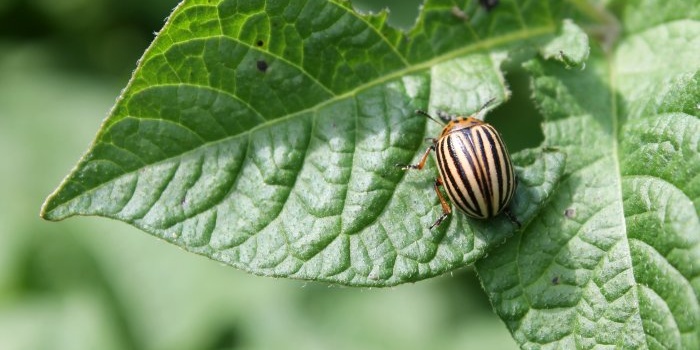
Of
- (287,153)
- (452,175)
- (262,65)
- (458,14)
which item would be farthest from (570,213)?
(262,65)

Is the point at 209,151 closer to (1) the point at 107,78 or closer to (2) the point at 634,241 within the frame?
(2) the point at 634,241

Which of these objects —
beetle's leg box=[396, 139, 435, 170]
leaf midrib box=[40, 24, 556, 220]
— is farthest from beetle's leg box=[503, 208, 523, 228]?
leaf midrib box=[40, 24, 556, 220]

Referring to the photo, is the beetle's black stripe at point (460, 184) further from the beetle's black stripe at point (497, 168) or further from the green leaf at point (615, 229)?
the green leaf at point (615, 229)

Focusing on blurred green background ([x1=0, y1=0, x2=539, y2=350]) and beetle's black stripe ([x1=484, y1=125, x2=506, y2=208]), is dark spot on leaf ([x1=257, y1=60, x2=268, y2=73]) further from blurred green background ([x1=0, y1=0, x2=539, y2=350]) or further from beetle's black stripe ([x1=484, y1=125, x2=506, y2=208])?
blurred green background ([x1=0, y1=0, x2=539, y2=350])

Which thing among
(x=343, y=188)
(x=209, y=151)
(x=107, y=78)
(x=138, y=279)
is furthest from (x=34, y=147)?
(x=343, y=188)

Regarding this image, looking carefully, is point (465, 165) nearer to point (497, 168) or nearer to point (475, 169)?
point (475, 169)

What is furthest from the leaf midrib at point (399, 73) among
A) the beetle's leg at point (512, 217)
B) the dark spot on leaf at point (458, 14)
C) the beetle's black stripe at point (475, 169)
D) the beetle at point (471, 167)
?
the beetle's leg at point (512, 217)
